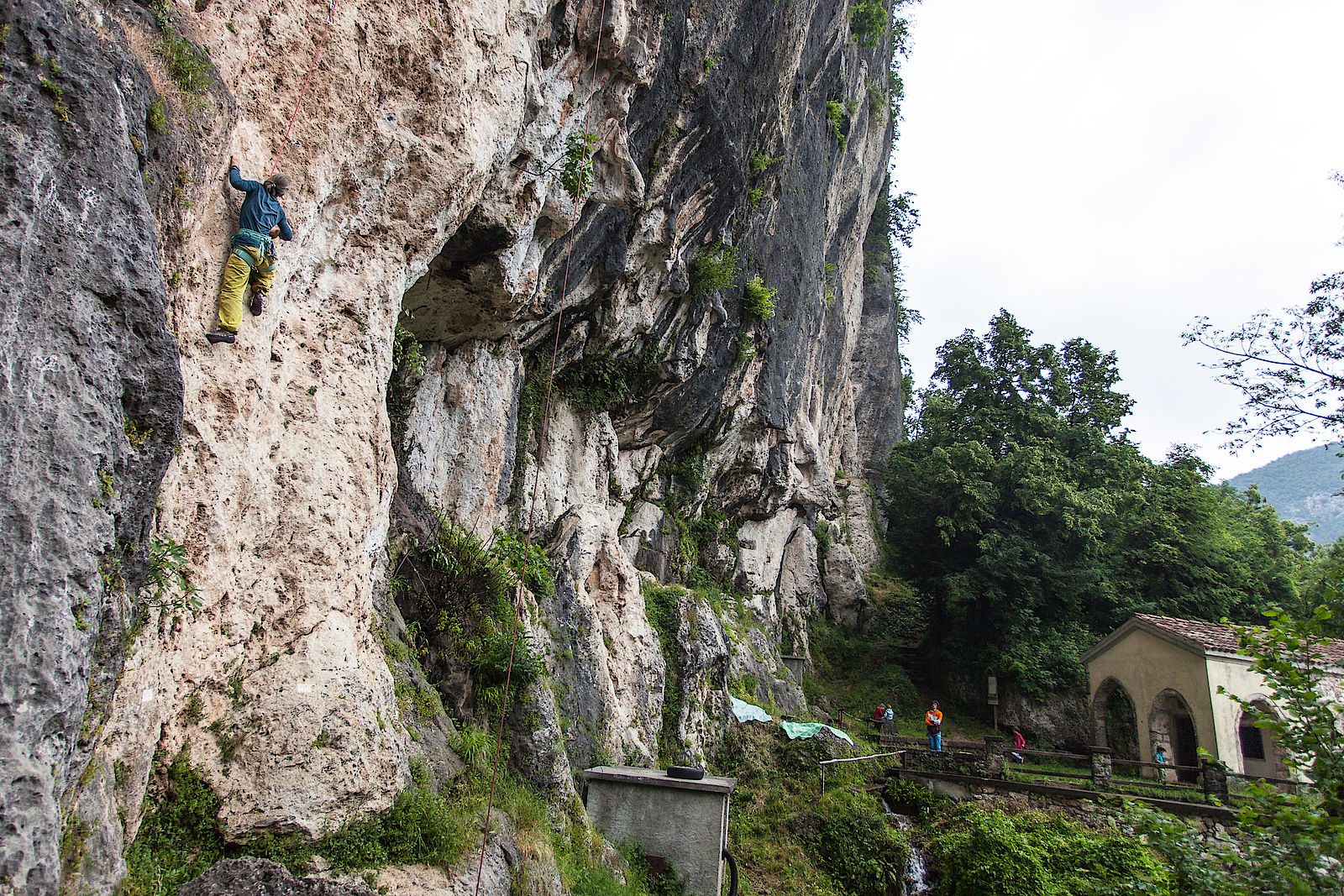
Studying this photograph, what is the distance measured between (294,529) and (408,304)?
15.3ft

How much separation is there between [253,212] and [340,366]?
4.91 feet

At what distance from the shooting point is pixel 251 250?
5227 mm

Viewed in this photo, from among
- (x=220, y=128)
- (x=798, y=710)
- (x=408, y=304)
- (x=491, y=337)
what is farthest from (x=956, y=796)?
(x=220, y=128)

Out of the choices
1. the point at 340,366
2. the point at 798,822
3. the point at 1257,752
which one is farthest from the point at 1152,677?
the point at 340,366

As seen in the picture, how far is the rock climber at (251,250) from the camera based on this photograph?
509cm

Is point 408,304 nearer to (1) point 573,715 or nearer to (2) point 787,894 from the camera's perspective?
(1) point 573,715

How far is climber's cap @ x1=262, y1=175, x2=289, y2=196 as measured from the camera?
5363 mm

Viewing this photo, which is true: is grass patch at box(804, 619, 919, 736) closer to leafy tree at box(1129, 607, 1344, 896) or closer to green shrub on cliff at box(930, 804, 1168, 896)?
green shrub on cliff at box(930, 804, 1168, 896)

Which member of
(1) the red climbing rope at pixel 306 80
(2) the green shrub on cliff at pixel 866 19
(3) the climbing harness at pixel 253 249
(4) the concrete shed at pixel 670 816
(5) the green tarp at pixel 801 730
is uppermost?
(2) the green shrub on cliff at pixel 866 19

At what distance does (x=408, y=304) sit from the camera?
9.51 m

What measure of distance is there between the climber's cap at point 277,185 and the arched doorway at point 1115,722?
2249 cm

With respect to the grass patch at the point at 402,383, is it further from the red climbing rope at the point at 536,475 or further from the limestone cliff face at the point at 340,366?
the red climbing rope at the point at 536,475

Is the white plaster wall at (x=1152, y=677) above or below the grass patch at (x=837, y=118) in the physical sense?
below

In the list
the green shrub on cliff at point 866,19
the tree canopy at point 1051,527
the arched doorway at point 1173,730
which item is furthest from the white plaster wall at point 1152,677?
the green shrub on cliff at point 866,19
